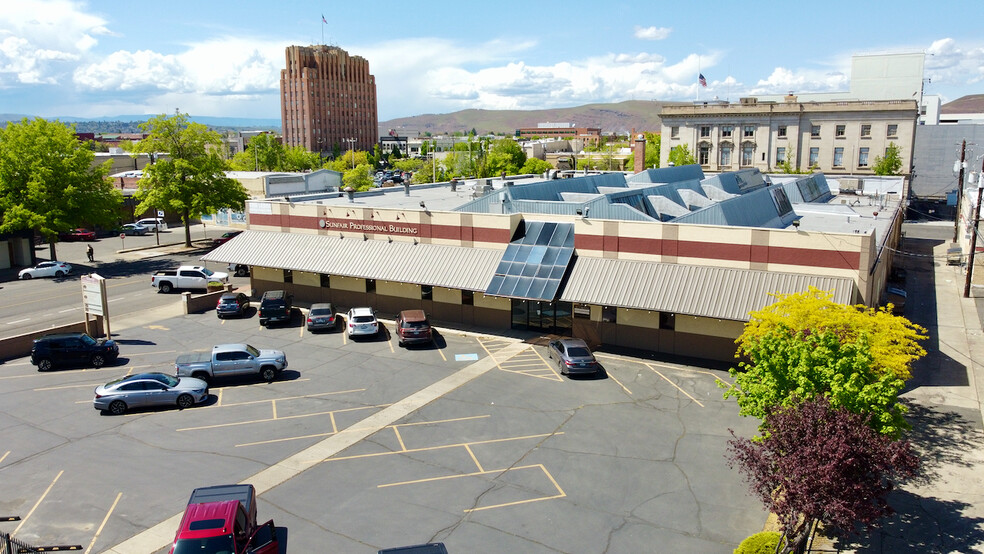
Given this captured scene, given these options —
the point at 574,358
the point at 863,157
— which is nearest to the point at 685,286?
the point at 574,358

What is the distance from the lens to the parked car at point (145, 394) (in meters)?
28.0

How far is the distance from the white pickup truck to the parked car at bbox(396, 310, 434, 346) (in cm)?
2160

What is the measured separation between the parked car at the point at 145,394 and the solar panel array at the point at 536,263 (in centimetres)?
1614

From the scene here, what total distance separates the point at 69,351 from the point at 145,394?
29.1 feet

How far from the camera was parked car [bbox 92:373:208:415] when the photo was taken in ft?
92.0

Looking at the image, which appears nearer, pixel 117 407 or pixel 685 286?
pixel 117 407

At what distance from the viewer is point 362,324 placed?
38219 mm

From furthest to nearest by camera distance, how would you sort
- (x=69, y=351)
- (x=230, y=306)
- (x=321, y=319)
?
1. (x=230, y=306)
2. (x=321, y=319)
3. (x=69, y=351)

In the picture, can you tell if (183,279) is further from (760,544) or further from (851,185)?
(851,185)

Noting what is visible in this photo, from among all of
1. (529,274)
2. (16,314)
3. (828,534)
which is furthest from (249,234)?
(828,534)

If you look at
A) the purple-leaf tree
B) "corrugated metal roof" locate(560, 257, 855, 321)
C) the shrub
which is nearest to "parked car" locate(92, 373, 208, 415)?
"corrugated metal roof" locate(560, 257, 855, 321)

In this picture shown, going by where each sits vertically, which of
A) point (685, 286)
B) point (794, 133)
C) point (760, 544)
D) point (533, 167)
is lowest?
point (760, 544)

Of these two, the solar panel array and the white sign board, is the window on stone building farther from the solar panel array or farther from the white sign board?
the white sign board

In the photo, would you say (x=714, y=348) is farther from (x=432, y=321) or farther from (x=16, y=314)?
(x=16, y=314)
